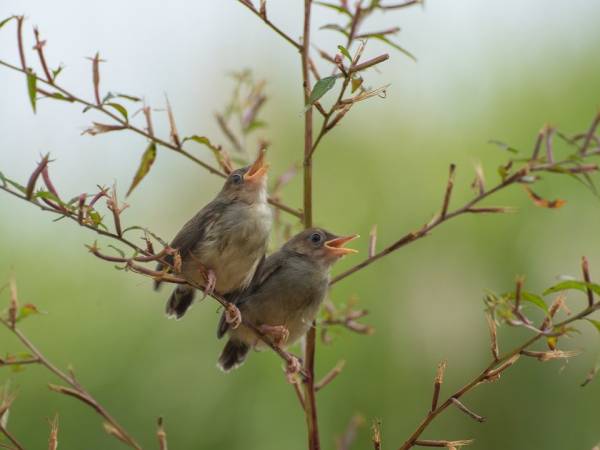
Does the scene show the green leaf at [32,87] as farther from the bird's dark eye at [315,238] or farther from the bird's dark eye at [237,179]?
the bird's dark eye at [315,238]

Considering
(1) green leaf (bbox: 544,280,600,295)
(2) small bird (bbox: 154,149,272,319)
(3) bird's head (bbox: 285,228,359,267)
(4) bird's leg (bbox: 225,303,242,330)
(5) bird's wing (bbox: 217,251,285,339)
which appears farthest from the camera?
(3) bird's head (bbox: 285,228,359,267)

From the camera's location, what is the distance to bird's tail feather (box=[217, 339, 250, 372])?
11.2ft

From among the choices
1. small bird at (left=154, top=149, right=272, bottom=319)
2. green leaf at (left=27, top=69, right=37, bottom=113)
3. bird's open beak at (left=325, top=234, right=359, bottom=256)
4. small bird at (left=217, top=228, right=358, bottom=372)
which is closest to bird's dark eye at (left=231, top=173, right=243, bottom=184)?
small bird at (left=154, top=149, right=272, bottom=319)

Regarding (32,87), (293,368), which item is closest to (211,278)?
(293,368)

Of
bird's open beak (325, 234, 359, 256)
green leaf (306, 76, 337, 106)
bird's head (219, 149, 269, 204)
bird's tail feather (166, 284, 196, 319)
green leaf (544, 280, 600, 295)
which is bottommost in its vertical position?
bird's tail feather (166, 284, 196, 319)

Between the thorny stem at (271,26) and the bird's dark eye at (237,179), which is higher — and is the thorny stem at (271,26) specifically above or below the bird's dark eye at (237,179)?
above

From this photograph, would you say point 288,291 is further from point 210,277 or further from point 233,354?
point 210,277

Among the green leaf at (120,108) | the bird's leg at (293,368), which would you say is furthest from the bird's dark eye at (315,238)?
the green leaf at (120,108)

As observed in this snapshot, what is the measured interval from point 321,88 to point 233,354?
1919mm

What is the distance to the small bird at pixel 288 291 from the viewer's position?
3.26 metres

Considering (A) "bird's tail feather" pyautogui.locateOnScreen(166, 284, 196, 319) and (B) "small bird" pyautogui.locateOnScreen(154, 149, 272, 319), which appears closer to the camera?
(B) "small bird" pyautogui.locateOnScreen(154, 149, 272, 319)

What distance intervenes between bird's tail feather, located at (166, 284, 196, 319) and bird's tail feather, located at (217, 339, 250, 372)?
289 mm

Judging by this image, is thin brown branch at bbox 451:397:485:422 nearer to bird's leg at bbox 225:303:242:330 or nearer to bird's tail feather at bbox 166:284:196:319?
bird's leg at bbox 225:303:242:330

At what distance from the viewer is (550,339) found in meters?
1.74
